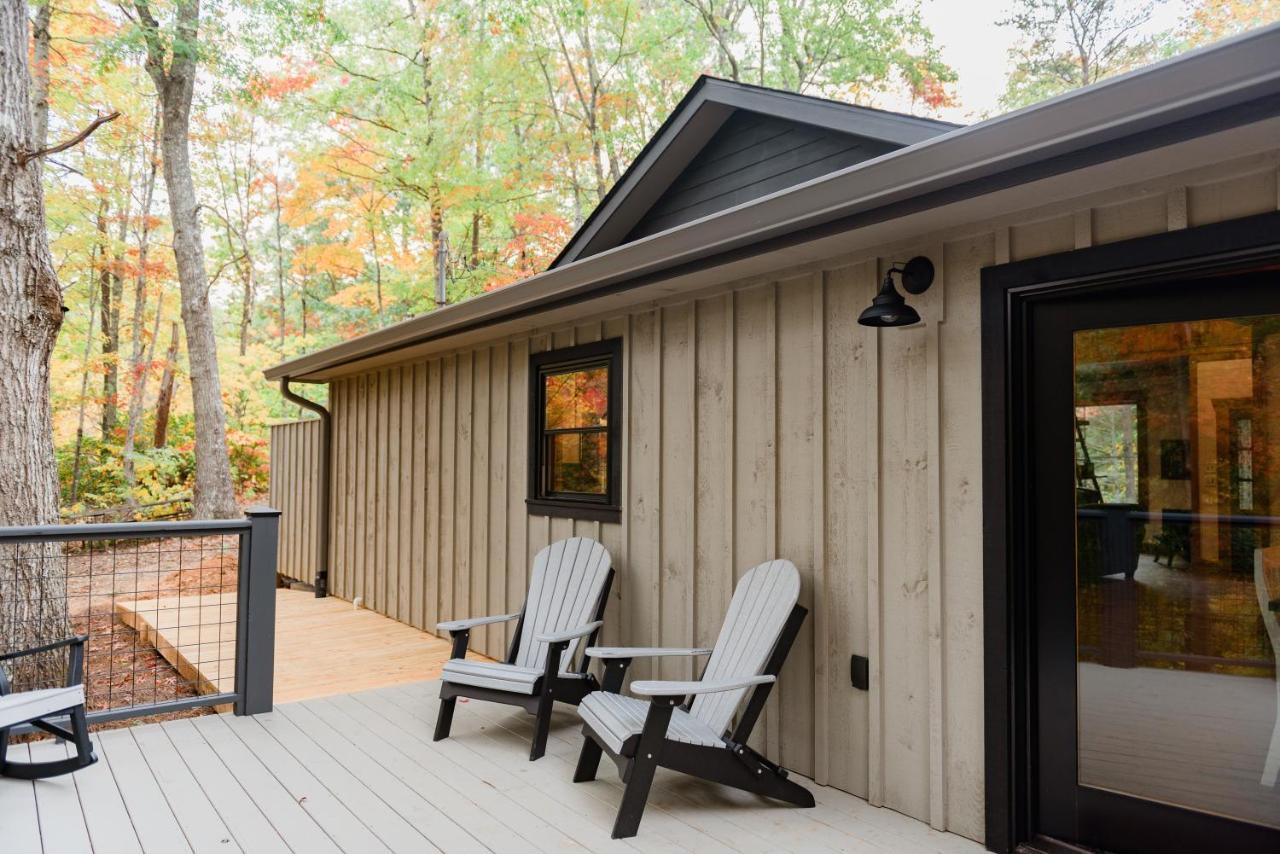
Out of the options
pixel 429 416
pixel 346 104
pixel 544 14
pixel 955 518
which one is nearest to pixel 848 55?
pixel 544 14

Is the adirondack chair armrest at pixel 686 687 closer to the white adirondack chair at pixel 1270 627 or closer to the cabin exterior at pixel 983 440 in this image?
the cabin exterior at pixel 983 440

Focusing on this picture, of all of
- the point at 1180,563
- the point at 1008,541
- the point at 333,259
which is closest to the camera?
the point at 1180,563

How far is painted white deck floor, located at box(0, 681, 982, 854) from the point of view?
2.81 meters

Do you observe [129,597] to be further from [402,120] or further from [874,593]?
[874,593]

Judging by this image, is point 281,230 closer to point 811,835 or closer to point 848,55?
point 848,55

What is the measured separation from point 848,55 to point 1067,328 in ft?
38.0

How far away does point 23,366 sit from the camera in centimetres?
471


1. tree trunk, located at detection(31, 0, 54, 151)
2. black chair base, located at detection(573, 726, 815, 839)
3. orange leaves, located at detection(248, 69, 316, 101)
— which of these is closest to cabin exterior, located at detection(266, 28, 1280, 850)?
black chair base, located at detection(573, 726, 815, 839)

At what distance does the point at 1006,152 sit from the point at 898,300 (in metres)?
0.73

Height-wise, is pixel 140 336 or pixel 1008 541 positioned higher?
pixel 140 336

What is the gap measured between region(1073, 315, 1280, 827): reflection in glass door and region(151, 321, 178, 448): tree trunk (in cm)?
1543

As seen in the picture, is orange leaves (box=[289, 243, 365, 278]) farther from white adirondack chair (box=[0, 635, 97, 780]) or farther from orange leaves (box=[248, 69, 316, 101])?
white adirondack chair (box=[0, 635, 97, 780])

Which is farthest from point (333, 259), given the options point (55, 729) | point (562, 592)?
point (55, 729)

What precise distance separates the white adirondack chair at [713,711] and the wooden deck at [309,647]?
2219 millimetres
